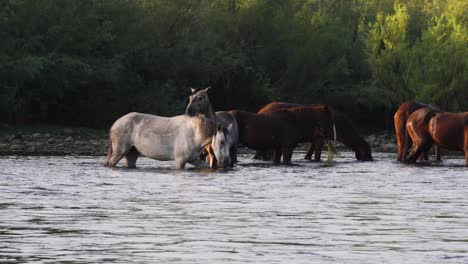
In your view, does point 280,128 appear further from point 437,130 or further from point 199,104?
point 437,130

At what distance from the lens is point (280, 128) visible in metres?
26.5

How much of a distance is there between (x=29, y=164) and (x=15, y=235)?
1316 centimetres

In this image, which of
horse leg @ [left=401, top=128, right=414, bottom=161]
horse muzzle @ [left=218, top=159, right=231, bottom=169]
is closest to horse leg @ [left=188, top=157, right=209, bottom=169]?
horse muzzle @ [left=218, top=159, right=231, bottom=169]

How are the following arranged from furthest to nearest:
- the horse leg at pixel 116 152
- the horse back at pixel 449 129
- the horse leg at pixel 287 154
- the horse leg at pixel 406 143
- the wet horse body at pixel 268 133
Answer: the horse leg at pixel 406 143 → the horse back at pixel 449 129 → the wet horse body at pixel 268 133 → the horse leg at pixel 287 154 → the horse leg at pixel 116 152

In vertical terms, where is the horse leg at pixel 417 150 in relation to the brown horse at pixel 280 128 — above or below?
below

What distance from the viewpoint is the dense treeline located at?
1689 inches

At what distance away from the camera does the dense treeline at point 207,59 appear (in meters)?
42.9

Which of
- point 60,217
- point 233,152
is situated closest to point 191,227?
point 60,217

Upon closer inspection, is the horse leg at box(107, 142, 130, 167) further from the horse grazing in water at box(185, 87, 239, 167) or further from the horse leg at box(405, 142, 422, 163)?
the horse leg at box(405, 142, 422, 163)

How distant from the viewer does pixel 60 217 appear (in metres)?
13.6

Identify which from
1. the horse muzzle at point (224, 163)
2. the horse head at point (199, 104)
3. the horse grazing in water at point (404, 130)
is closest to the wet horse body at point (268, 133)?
the horse head at point (199, 104)

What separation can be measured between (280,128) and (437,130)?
3.76 metres

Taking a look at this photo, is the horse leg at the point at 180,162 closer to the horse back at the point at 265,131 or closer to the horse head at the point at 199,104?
the horse head at the point at 199,104

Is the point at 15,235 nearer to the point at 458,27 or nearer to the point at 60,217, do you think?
the point at 60,217
